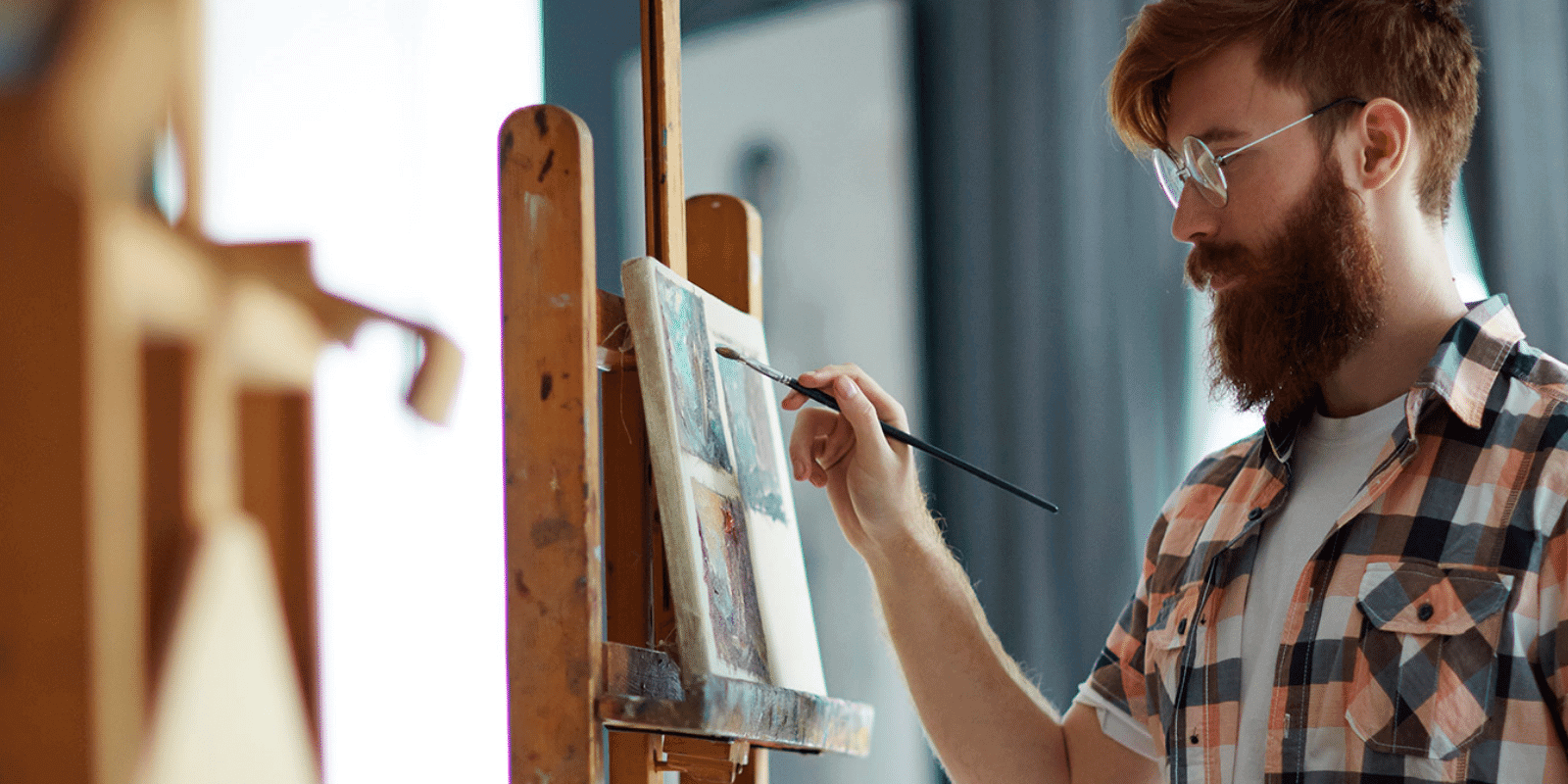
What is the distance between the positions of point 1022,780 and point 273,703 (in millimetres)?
787

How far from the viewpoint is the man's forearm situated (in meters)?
1.42

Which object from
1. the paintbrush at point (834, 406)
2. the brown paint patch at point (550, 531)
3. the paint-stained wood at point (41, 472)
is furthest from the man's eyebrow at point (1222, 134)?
the paint-stained wood at point (41, 472)

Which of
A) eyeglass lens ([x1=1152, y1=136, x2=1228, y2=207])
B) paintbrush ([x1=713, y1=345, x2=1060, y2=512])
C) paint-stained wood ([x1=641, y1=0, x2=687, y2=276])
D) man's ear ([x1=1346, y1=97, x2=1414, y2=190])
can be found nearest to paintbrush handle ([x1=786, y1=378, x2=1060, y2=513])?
paintbrush ([x1=713, y1=345, x2=1060, y2=512])

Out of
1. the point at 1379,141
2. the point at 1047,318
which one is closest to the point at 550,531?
the point at 1379,141

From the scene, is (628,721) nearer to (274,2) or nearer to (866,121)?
(274,2)

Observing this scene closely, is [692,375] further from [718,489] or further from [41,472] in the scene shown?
[41,472]

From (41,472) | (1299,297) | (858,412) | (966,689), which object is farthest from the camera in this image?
(966,689)

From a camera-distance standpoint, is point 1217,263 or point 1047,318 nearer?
point 1217,263

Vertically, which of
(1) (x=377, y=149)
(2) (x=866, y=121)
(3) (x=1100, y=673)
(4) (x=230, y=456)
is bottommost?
(3) (x=1100, y=673)

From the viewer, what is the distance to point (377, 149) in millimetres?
1334

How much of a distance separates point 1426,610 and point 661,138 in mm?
804

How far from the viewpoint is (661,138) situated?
1220 millimetres

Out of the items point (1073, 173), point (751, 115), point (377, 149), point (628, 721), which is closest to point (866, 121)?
point (751, 115)

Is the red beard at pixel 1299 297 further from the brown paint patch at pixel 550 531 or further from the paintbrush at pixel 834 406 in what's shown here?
the brown paint patch at pixel 550 531
